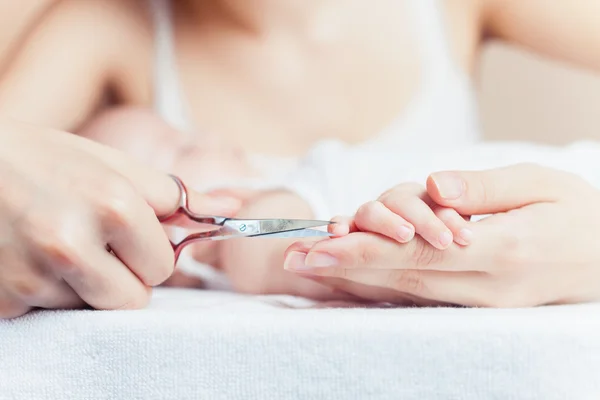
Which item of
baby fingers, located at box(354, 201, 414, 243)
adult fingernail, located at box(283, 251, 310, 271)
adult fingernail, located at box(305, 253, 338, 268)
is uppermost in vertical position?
baby fingers, located at box(354, 201, 414, 243)

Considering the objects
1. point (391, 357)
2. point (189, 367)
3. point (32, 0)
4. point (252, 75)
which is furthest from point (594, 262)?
point (32, 0)

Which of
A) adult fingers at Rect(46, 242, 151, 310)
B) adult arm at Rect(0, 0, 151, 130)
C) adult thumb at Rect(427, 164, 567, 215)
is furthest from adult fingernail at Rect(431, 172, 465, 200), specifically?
adult arm at Rect(0, 0, 151, 130)

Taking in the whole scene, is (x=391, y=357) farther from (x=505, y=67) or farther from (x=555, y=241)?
(x=505, y=67)

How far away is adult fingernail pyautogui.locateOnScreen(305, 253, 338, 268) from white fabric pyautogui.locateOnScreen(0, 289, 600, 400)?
0.15 ft

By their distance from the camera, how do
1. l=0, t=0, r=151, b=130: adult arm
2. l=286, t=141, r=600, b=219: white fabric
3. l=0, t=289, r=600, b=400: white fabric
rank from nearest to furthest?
l=0, t=289, r=600, b=400: white fabric → l=286, t=141, r=600, b=219: white fabric → l=0, t=0, r=151, b=130: adult arm

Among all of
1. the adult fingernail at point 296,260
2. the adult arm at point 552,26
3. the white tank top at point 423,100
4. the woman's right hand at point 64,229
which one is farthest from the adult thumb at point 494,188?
the adult arm at point 552,26

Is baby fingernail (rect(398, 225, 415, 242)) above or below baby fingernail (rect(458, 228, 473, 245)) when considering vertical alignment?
below

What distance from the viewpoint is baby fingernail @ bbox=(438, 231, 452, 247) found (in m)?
0.43

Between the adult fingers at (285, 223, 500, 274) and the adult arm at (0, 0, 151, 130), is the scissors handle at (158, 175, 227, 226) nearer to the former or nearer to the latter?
the adult fingers at (285, 223, 500, 274)

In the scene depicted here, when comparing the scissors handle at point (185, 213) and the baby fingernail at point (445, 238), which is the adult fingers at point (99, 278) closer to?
the scissors handle at point (185, 213)

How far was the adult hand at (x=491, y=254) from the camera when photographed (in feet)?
1.48

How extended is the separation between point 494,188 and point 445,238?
0.23 ft

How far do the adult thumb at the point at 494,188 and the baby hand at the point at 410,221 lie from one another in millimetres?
12

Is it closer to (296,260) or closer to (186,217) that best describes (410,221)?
(296,260)
